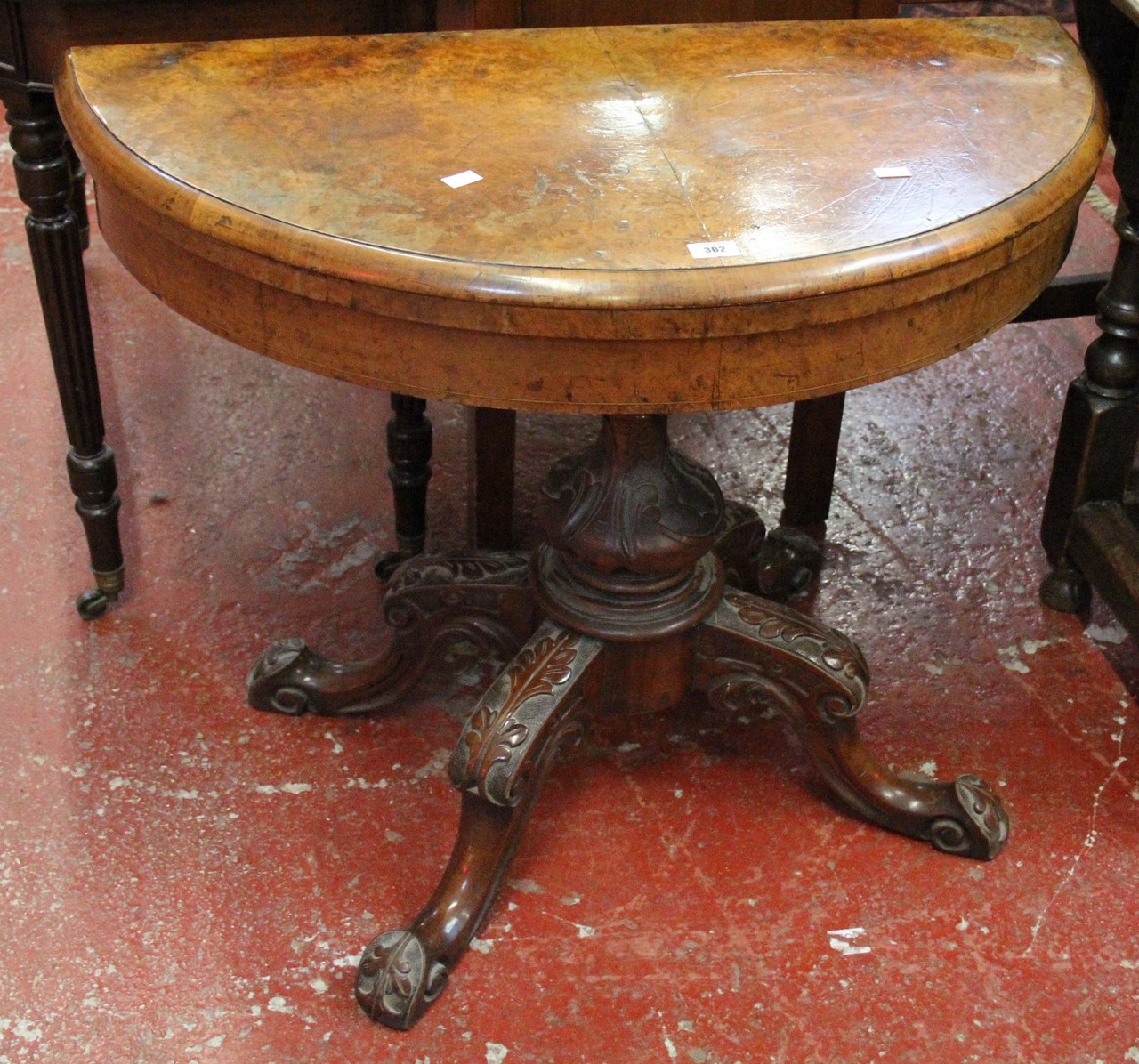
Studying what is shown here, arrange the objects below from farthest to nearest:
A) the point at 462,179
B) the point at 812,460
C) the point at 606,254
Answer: the point at 812,460 → the point at 462,179 → the point at 606,254

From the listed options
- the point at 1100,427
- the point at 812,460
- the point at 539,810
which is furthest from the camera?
the point at 812,460

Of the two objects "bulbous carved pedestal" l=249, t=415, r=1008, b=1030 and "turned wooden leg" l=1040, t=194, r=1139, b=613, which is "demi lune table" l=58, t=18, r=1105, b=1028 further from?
"turned wooden leg" l=1040, t=194, r=1139, b=613

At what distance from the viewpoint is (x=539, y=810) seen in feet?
6.07

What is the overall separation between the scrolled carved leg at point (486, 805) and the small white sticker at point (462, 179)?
0.59 metres

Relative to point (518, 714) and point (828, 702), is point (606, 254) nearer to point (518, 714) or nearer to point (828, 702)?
point (518, 714)

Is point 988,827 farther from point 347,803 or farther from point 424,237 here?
point 424,237

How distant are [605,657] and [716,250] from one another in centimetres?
65

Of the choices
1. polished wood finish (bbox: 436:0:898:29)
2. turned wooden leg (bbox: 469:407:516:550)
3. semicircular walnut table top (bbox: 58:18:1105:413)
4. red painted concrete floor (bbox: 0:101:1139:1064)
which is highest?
semicircular walnut table top (bbox: 58:18:1105:413)

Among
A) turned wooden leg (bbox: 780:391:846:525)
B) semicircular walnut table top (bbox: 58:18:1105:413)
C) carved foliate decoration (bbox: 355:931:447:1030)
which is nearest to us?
semicircular walnut table top (bbox: 58:18:1105:413)

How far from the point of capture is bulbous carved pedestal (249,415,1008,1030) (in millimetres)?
1623

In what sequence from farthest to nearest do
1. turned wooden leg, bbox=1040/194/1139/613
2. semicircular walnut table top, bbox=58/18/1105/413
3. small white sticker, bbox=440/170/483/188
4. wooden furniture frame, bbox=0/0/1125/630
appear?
1. turned wooden leg, bbox=1040/194/1139/613
2. wooden furniture frame, bbox=0/0/1125/630
3. small white sticker, bbox=440/170/483/188
4. semicircular walnut table top, bbox=58/18/1105/413

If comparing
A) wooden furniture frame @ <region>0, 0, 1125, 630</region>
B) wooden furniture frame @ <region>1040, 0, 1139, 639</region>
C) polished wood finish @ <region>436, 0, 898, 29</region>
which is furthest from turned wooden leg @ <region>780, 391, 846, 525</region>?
polished wood finish @ <region>436, 0, 898, 29</region>

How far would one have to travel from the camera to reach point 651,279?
3.84ft

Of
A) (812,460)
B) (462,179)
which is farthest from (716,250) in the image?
(812,460)
